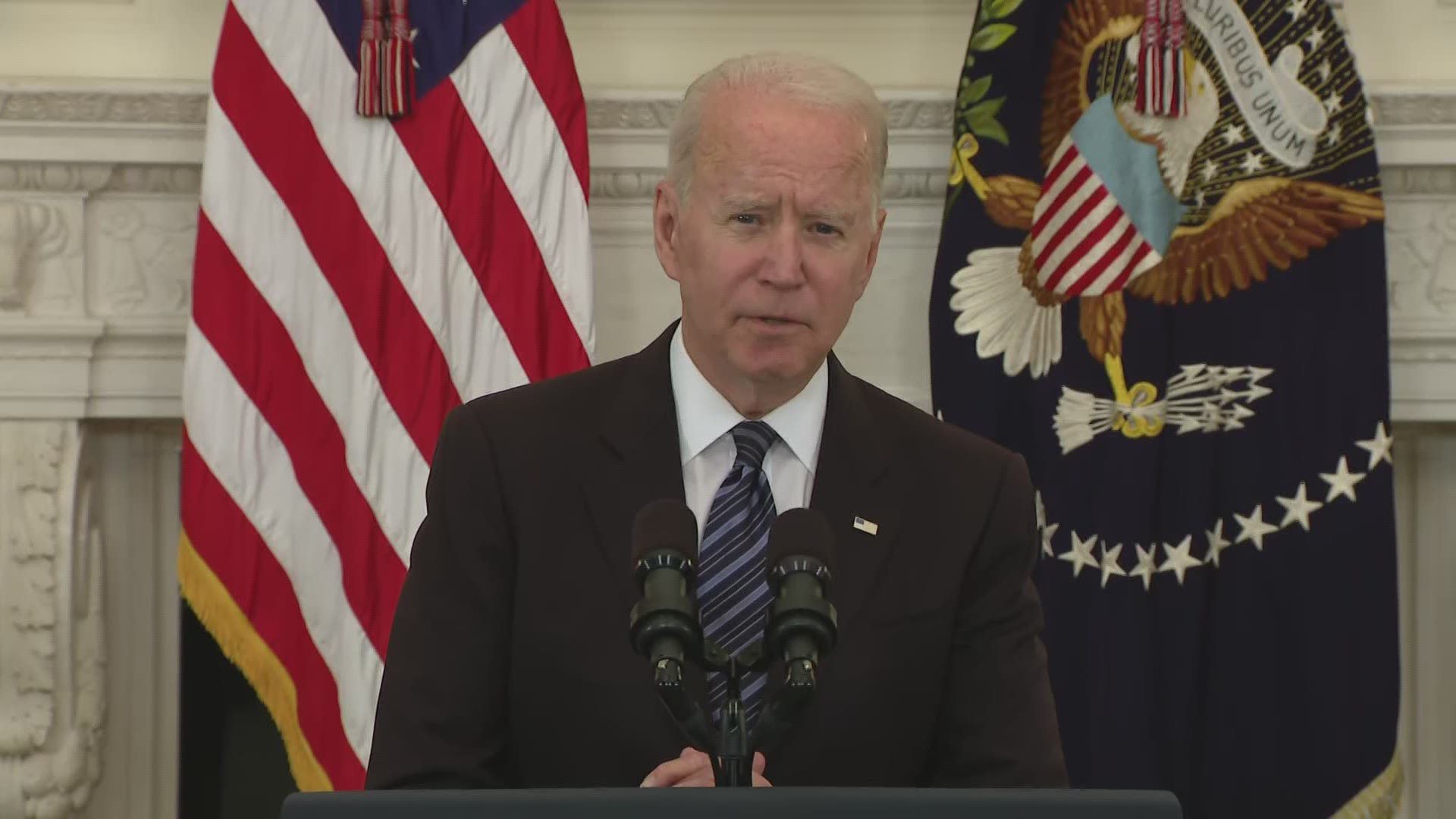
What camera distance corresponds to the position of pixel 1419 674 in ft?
12.4

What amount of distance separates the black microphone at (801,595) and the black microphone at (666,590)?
6cm

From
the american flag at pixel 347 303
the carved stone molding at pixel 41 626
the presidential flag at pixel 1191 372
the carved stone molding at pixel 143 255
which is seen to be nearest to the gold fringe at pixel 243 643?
the american flag at pixel 347 303

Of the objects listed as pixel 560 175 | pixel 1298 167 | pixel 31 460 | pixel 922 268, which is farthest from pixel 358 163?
pixel 1298 167

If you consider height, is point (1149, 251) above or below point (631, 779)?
above

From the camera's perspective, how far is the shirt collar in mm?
1818

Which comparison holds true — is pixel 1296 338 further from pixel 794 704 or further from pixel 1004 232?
pixel 794 704

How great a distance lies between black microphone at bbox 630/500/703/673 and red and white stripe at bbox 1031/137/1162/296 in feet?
7.60

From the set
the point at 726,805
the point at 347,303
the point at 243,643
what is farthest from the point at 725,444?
the point at 243,643

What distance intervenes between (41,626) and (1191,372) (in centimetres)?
231

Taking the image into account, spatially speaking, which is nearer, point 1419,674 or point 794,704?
point 794,704

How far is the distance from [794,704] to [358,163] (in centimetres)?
246

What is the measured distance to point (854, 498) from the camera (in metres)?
1.80

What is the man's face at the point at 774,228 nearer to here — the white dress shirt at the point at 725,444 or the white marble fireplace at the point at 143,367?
the white dress shirt at the point at 725,444

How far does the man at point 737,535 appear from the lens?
1703 mm
